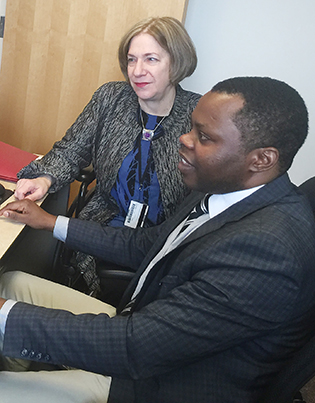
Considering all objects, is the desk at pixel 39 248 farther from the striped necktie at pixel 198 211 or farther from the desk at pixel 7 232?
the striped necktie at pixel 198 211

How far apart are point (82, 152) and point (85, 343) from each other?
987mm

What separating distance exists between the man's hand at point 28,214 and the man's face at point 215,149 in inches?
20.7

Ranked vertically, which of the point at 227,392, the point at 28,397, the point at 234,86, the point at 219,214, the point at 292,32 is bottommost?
the point at 28,397

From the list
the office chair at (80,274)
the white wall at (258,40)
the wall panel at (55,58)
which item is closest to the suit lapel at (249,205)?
the office chair at (80,274)

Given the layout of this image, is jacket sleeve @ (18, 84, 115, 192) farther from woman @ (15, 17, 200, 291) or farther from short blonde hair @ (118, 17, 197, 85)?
short blonde hair @ (118, 17, 197, 85)

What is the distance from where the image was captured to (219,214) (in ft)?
3.35

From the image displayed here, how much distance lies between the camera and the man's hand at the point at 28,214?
1.29 metres

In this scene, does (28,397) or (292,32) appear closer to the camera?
(28,397)

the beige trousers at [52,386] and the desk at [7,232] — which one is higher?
the desk at [7,232]

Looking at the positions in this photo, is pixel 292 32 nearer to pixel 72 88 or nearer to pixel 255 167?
pixel 72 88

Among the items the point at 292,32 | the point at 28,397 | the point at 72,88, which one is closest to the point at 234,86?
the point at 28,397

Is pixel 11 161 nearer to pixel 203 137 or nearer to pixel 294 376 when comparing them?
pixel 203 137

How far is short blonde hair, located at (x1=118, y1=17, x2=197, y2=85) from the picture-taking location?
161 centimetres

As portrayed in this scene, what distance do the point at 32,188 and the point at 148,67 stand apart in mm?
630
